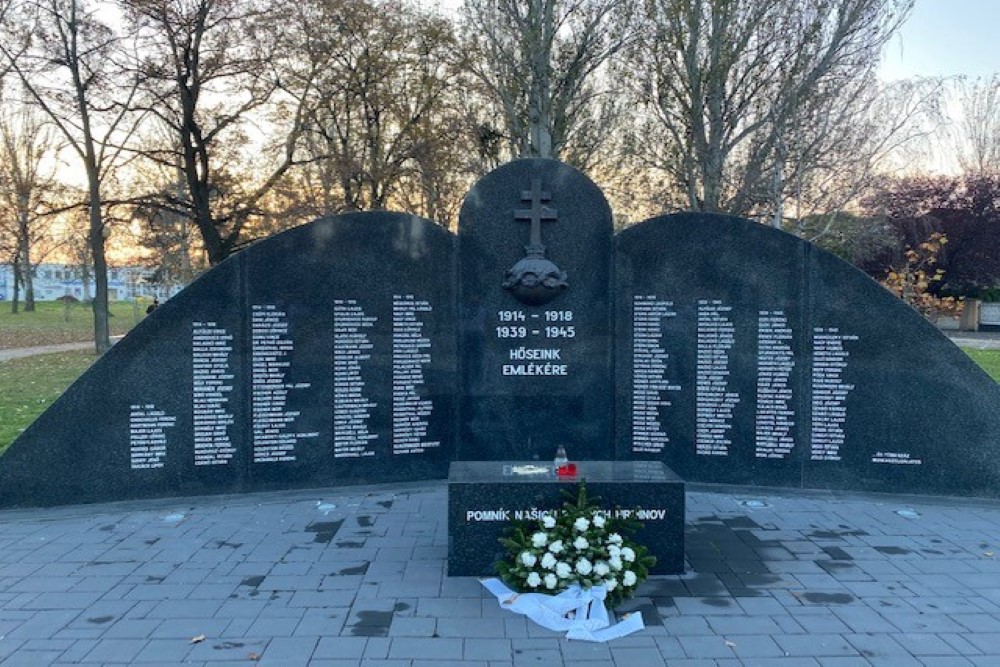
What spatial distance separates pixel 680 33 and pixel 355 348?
46.6 ft

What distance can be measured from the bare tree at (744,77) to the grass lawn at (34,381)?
7.44 meters

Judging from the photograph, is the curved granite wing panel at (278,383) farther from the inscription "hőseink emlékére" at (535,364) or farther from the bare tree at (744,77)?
the bare tree at (744,77)

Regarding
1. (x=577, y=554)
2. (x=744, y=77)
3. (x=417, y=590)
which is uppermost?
(x=744, y=77)

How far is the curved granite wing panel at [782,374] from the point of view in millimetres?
8336

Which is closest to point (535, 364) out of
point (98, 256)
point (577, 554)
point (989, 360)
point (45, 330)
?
point (577, 554)

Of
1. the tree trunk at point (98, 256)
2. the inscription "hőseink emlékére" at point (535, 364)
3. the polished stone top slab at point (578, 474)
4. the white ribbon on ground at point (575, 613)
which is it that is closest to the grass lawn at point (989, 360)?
the inscription "hőseink emlékére" at point (535, 364)

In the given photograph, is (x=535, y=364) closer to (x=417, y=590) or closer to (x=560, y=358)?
(x=560, y=358)

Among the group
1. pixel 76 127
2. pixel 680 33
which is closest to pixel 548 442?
pixel 680 33

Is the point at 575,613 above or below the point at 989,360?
below

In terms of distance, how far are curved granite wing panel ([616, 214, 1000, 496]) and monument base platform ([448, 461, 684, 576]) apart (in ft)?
8.86

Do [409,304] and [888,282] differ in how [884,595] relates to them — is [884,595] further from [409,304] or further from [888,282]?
[888,282]

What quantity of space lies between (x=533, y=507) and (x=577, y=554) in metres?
0.57

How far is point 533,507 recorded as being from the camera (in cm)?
594

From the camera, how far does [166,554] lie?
21.6ft
